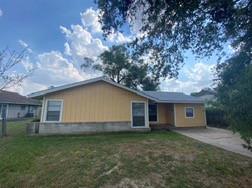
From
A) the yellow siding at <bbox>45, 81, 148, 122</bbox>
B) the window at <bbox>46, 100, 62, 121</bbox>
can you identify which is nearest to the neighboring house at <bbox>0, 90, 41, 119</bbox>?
the window at <bbox>46, 100, 62, 121</bbox>

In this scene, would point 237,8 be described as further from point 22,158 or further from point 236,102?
point 22,158

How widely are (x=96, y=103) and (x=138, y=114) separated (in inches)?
122

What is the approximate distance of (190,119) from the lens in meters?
16.2

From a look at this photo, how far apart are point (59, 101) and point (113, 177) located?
7933 mm

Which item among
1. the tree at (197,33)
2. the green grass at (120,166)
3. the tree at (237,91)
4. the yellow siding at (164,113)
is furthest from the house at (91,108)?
the tree at (237,91)

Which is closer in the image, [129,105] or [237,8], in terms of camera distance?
[237,8]

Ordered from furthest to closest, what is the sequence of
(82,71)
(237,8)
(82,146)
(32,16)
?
(82,71)
(32,16)
(82,146)
(237,8)

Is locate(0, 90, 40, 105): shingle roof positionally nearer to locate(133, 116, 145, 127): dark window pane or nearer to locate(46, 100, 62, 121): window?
locate(46, 100, 62, 121): window

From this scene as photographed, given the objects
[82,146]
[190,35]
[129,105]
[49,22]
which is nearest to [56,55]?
[49,22]

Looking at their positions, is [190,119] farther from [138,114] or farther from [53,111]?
[53,111]

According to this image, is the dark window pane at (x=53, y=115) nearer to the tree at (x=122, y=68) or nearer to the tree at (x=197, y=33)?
the tree at (x=197, y=33)

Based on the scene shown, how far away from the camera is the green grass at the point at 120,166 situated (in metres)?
4.83

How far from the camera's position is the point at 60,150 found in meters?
7.51

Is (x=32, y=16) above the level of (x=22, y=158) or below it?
above
